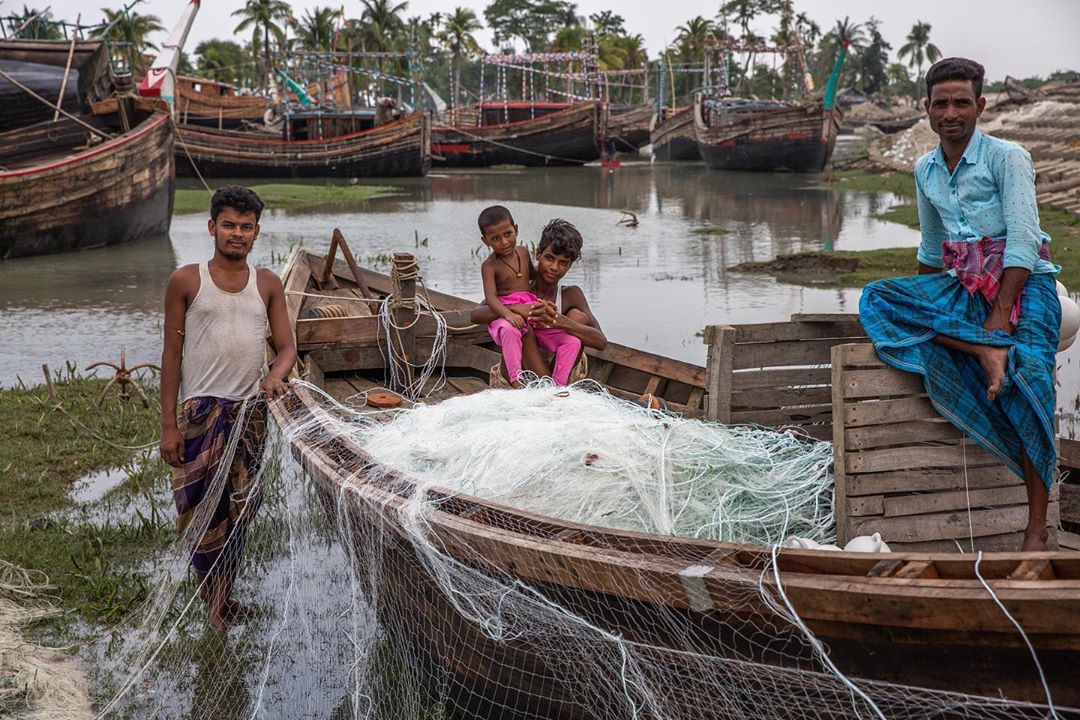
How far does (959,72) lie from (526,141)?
36.2 m

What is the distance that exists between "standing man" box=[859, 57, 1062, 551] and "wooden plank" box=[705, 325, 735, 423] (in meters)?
0.78

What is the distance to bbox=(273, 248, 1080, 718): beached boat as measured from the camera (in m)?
2.19

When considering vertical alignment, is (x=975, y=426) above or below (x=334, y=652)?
above

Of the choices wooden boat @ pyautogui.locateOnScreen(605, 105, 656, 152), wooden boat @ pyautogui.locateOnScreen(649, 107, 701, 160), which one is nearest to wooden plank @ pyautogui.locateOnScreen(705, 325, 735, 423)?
wooden boat @ pyautogui.locateOnScreen(649, 107, 701, 160)

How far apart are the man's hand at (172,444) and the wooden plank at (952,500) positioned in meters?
2.39

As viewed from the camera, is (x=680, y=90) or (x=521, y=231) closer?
(x=521, y=231)

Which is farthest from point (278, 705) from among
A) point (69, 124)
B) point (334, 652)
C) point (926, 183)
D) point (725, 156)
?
point (725, 156)

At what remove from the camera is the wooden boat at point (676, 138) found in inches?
1656

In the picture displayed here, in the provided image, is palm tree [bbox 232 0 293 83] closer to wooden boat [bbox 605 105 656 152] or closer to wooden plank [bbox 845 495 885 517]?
wooden boat [bbox 605 105 656 152]

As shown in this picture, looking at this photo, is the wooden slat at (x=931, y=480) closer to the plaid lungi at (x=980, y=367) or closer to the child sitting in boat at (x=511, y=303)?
the plaid lungi at (x=980, y=367)

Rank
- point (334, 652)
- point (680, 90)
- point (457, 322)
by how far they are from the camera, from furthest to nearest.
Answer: point (680, 90)
point (457, 322)
point (334, 652)

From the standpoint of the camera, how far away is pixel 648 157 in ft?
164

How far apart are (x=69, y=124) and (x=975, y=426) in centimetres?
1507

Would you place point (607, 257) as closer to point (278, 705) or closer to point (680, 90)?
point (278, 705)
